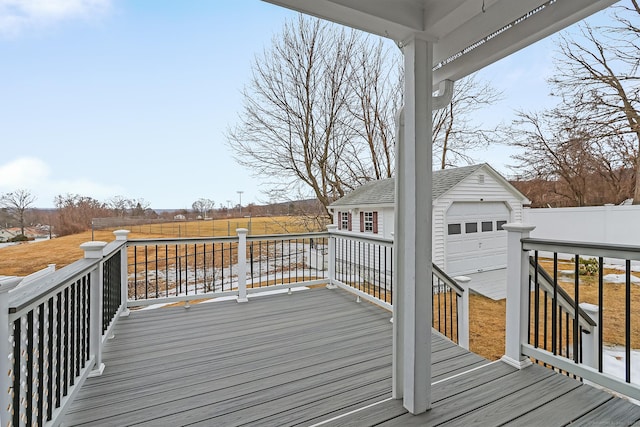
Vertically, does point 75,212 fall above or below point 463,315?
above

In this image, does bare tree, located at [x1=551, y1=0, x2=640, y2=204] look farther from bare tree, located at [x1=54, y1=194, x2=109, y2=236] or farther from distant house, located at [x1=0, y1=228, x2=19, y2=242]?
distant house, located at [x1=0, y1=228, x2=19, y2=242]

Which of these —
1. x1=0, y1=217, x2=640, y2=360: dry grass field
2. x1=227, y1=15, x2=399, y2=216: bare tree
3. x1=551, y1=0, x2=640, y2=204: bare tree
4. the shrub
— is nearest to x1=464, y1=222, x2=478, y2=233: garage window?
x1=0, y1=217, x2=640, y2=360: dry grass field

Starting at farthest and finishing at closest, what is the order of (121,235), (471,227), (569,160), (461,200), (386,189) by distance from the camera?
(386,189) < (471,227) < (569,160) < (461,200) < (121,235)

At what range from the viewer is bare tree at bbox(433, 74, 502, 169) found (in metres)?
8.87

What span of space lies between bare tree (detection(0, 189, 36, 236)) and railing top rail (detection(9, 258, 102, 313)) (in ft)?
10.3

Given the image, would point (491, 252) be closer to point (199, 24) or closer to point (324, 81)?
point (324, 81)

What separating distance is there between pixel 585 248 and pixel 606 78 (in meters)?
7.32

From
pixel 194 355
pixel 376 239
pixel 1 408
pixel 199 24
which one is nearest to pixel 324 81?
pixel 199 24

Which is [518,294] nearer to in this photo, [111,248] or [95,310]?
[95,310]

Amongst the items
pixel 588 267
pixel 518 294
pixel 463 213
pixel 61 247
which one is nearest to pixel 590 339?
pixel 518 294

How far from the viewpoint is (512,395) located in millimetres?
1851

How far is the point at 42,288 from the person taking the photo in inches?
53.8

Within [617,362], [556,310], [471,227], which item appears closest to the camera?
[556,310]

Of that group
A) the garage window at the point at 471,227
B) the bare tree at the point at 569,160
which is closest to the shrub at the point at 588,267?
the bare tree at the point at 569,160
